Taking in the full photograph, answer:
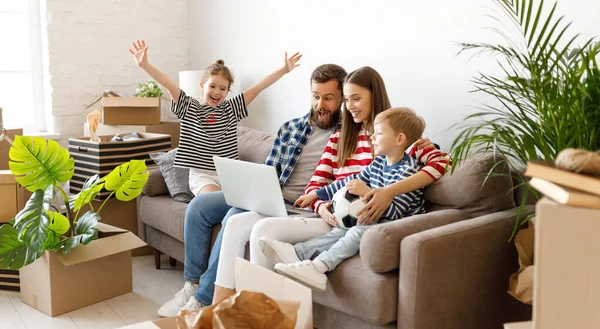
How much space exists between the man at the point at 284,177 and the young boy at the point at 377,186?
1.44 ft

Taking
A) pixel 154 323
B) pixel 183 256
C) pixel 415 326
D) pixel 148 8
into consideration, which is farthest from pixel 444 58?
pixel 148 8

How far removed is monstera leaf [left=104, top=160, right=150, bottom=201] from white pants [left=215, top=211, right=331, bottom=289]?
2.02 feet

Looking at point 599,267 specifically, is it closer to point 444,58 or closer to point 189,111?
point 444,58

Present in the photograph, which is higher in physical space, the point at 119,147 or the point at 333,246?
the point at 119,147

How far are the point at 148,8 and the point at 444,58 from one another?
263 centimetres

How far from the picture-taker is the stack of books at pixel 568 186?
4.17 ft

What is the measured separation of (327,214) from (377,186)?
0.23 meters

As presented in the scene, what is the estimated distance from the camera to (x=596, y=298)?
1.31 meters

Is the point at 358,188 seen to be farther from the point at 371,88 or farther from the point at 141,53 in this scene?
the point at 141,53

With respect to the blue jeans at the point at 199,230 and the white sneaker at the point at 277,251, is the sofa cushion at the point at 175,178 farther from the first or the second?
the white sneaker at the point at 277,251

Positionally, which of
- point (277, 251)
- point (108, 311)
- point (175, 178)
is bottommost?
point (108, 311)

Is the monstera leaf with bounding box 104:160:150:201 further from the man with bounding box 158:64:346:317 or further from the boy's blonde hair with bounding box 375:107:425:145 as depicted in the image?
the boy's blonde hair with bounding box 375:107:425:145

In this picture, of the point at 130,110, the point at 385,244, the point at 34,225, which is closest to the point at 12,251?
the point at 34,225

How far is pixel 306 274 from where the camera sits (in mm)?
2111
